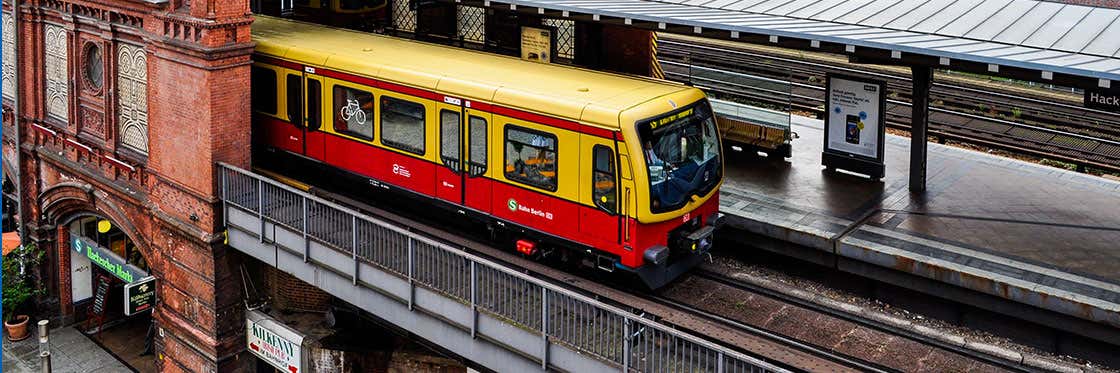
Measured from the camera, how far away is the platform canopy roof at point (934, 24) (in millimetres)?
13469

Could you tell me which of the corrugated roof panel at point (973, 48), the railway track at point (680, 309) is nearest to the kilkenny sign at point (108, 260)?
the railway track at point (680, 309)

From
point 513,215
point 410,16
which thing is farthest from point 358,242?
point 410,16

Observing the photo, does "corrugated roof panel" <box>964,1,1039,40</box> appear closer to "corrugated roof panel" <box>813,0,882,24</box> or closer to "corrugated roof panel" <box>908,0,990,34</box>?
"corrugated roof panel" <box>908,0,990,34</box>

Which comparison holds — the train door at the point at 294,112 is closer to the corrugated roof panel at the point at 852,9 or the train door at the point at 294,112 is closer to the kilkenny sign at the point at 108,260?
the kilkenny sign at the point at 108,260

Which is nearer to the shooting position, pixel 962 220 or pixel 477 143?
pixel 477 143

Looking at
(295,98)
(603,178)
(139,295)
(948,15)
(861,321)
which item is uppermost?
(948,15)

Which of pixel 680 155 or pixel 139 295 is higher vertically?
pixel 680 155

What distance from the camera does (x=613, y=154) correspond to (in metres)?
13.2

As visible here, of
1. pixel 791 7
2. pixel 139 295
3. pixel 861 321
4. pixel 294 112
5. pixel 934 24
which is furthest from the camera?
pixel 139 295

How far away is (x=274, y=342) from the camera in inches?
672

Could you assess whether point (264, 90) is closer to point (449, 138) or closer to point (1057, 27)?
point (449, 138)

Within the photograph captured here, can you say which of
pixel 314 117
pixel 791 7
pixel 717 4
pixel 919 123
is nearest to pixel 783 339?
pixel 919 123

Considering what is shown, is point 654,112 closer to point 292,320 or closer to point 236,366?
point 292,320

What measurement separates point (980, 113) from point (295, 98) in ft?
58.4
